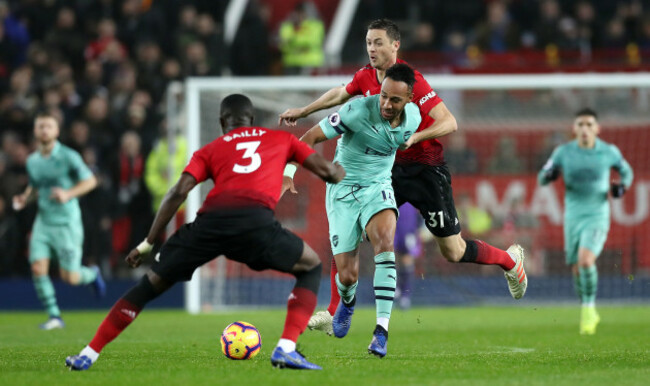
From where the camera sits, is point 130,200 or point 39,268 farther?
point 130,200

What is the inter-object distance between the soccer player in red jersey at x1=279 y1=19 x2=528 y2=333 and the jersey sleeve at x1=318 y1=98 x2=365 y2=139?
1.27 feet

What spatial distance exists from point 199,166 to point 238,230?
1.60ft

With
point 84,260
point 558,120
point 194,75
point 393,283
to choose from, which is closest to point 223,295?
point 84,260

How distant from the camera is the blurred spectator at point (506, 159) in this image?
17.4 m

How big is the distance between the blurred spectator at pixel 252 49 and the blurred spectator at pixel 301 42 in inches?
14.3

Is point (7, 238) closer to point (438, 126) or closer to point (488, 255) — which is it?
point (488, 255)

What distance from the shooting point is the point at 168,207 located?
6.88 metres

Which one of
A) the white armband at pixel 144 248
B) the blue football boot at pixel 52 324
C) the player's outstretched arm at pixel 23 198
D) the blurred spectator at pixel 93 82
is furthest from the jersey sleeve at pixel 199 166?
the blurred spectator at pixel 93 82

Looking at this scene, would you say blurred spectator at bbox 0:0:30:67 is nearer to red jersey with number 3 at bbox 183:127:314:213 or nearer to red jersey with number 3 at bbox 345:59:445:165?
red jersey with number 3 at bbox 345:59:445:165

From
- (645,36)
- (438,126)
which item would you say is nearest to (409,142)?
(438,126)

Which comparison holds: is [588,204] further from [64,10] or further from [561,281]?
[64,10]

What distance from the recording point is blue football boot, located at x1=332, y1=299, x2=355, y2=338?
372 inches

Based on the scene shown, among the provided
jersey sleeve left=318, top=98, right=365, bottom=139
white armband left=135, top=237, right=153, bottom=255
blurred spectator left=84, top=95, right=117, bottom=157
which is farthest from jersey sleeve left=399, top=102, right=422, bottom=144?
blurred spectator left=84, top=95, right=117, bottom=157

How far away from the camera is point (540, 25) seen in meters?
20.6
